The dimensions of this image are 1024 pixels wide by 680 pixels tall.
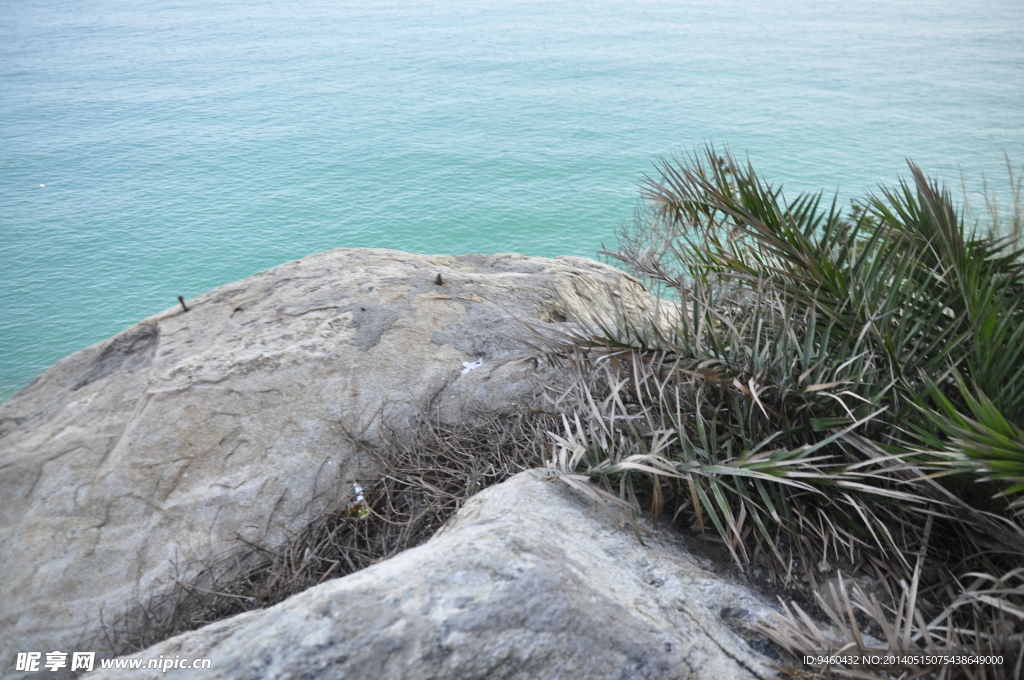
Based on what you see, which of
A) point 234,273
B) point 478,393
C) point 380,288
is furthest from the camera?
point 234,273

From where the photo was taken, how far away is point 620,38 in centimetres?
2934

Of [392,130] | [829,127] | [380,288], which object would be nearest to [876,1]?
[829,127]

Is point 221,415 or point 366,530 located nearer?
point 366,530

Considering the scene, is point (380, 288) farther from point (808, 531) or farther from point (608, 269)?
point (808, 531)

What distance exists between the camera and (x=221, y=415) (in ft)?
10.5

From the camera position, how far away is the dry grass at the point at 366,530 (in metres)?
2.57

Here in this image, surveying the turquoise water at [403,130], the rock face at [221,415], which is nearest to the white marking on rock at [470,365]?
the rock face at [221,415]

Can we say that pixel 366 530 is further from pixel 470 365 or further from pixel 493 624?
pixel 493 624

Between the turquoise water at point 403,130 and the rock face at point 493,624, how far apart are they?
34.3 feet

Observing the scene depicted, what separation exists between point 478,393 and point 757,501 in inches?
61.1

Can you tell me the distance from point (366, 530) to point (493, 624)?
1282mm

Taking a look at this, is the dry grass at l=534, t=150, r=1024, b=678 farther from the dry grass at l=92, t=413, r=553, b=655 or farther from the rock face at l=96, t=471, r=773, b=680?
the dry grass at l=92, t=413, r=553, b=655

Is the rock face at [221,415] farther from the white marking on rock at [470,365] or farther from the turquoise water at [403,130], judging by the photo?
the turquoise water at [403,130]

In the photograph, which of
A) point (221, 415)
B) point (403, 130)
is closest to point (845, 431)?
point (221, 415)
